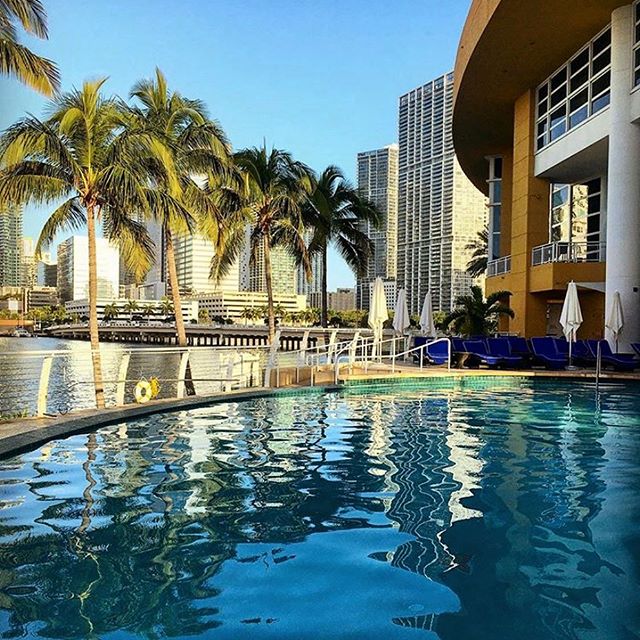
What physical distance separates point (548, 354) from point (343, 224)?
11.1m

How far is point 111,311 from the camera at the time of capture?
388 feet

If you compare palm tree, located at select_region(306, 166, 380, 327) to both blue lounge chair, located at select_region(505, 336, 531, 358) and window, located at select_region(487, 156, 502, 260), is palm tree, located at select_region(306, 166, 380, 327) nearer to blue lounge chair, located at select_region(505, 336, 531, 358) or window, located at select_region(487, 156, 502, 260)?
window, located at select_region(487, 156, 502, 260)

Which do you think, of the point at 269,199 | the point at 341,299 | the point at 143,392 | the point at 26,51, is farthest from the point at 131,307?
the point at 143,392

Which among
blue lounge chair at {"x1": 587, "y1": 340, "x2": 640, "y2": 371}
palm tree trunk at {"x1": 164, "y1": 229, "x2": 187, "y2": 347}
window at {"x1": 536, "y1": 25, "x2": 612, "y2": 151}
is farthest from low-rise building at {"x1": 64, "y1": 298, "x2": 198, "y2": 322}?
blue lounge chair at {"x1": 587, "y1": 340, "x2": 640, "y2": 371}

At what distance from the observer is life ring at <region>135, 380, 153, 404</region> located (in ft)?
32.5

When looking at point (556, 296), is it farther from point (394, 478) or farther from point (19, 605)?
point (19, 605)

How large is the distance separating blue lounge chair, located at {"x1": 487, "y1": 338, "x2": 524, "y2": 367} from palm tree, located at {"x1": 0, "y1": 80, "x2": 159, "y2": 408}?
9676 mm

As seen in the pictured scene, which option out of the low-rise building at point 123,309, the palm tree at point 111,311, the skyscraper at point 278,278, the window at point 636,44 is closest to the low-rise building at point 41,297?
the low-rise building at point 123,309

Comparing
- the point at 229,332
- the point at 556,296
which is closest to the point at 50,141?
the point at 556,296

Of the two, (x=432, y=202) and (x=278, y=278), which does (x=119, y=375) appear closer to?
(x=432, y=202)

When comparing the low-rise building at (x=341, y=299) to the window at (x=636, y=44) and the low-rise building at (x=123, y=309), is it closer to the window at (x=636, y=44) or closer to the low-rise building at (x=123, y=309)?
the low-rise building at (x=123, y=309)

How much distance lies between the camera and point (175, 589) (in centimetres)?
345

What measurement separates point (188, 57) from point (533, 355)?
12.1 metres

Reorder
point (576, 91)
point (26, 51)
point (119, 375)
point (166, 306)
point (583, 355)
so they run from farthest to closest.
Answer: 1. point (166, 306)
2. point (576, 91)
3. point (583, 355)
4. point (26, 51)
5. point (119, 375)
